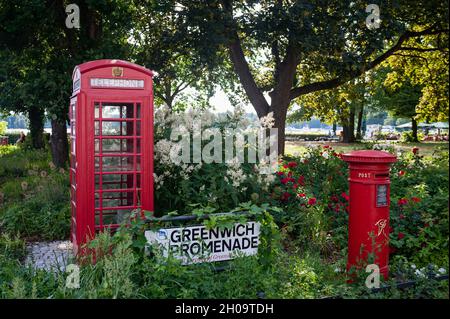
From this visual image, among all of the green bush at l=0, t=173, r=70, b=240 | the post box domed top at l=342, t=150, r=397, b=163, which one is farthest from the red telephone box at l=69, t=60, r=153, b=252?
the post box domed top at l=342, t=150, r=397, b=163

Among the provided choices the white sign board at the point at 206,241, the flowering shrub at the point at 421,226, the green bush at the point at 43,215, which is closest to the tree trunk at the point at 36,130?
the green bush at the point at 43,215

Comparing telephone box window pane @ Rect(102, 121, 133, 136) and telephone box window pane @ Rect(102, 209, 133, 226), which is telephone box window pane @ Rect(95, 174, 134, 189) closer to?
telephone box window pane @ Rect(102, 209, 133, 226)

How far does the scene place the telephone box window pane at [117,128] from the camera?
5899 millimetres

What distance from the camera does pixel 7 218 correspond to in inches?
303

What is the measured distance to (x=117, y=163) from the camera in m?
5.98

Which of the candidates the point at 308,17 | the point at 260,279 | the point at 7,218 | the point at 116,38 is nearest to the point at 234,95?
the point at 116,38

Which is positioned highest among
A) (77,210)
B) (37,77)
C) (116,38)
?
(116,38)

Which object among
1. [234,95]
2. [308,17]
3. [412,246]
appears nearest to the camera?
[412,246]

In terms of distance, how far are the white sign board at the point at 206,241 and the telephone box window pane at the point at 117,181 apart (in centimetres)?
164

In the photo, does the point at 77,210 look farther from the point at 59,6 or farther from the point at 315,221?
the point at 59,6

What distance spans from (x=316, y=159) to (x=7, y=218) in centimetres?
576

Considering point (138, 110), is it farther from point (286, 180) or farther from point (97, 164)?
point (286, 180)

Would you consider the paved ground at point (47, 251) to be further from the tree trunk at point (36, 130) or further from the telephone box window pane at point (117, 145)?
the tree trunk at point (36, 130)

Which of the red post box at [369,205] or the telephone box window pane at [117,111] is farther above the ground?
the telephone box window pane at [117,111]
